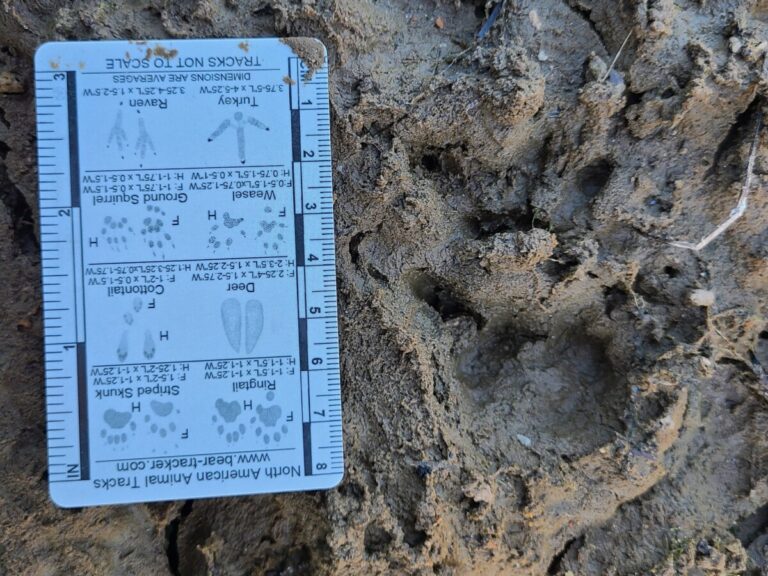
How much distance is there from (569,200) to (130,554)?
67.7 inches

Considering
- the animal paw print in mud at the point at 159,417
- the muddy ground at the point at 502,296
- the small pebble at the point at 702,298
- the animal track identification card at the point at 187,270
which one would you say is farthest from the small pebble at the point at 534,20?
the animal paw print in mud at the point at 159,417

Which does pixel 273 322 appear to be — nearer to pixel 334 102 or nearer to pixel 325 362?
pixel 325 362

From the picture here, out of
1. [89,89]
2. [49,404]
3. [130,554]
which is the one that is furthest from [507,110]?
[130,554]

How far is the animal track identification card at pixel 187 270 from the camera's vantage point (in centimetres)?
153

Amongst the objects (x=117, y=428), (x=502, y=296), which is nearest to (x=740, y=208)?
(x=502, y=296)

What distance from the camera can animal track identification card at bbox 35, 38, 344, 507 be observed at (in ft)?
5.03

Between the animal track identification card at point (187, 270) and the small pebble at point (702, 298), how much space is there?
3.64 ft

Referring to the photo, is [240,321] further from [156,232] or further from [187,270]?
[156,232]

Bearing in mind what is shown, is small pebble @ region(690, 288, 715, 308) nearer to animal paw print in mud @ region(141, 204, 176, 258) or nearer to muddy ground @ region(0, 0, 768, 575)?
muddy ground @ region(0, 0, 768, 575)

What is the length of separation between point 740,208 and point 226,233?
5.07 feet

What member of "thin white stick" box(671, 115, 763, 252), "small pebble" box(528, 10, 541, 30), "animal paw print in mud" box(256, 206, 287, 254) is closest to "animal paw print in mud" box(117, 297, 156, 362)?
"animal paw print in mud" box(256, 206, 287, 254)

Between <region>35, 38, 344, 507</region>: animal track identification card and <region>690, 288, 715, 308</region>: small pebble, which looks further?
<region>690, 288, 715, 308</region>: small pebble

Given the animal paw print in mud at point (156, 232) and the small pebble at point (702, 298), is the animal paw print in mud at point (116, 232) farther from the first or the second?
the small pebble at point (702, 298)

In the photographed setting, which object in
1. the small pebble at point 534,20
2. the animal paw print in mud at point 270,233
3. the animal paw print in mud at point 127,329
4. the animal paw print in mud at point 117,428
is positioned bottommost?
the animal paw print in mud at point 117,428
